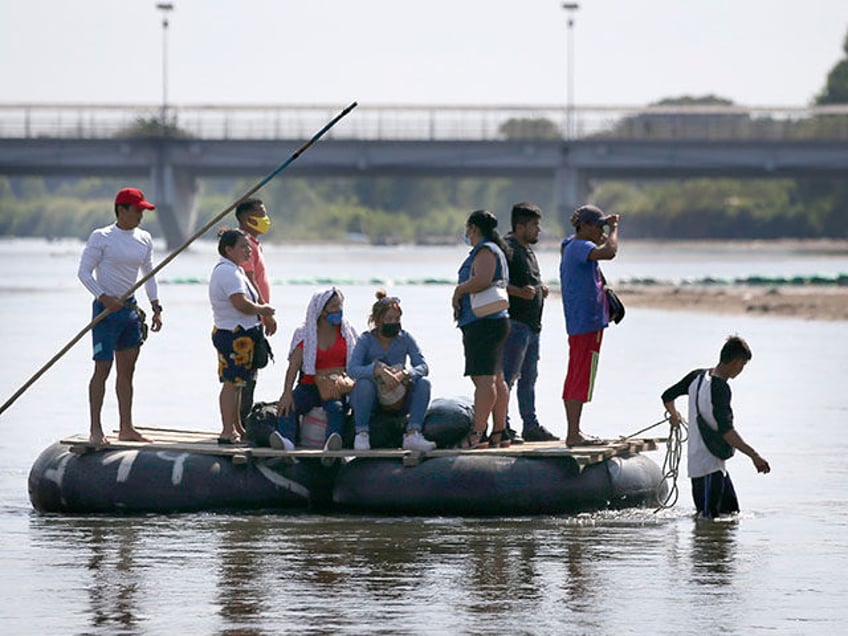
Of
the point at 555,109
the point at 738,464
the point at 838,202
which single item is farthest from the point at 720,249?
the point at 738,464

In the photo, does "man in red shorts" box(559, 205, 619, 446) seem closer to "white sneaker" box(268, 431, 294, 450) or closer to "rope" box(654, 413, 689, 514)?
"rope" box(654, 413, 689, 514)

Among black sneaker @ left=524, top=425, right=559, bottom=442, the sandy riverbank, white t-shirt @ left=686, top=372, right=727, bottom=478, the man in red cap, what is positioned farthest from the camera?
the sandy riverbank

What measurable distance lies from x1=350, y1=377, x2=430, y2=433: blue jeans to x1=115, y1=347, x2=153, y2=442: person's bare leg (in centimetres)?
158

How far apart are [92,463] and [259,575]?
116 inches

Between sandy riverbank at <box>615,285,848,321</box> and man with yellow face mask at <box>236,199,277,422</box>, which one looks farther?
sandy riverbank at <box>615,285,848,321</box>

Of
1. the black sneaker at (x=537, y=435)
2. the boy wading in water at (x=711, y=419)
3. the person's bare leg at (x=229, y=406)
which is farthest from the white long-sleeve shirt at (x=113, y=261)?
the boy wading in water at (x=711, y=419)

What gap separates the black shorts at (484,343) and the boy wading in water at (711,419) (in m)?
1.12

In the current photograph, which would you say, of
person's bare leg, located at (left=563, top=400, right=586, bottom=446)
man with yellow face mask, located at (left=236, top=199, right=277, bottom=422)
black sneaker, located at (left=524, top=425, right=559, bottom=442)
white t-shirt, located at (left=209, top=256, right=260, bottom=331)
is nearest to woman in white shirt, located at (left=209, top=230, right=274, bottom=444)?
white t-shirt, located at (left=209, top=256, right=260, bottom=331)

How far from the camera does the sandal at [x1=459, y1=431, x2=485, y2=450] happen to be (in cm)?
1548

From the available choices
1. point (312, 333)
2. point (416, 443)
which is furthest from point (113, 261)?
point (416, 443)

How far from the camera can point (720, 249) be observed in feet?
457

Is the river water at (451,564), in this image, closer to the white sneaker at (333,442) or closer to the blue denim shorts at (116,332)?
the white sneaker at (333,442)

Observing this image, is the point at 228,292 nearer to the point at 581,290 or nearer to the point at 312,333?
the point at 312,333

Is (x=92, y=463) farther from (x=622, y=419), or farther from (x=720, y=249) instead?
(x=720, y=249)
